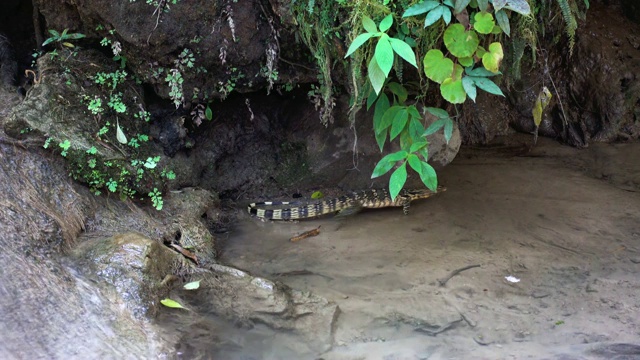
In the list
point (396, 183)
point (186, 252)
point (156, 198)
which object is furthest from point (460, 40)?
point (156, 198)

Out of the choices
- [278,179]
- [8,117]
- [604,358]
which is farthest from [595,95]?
[8,117]

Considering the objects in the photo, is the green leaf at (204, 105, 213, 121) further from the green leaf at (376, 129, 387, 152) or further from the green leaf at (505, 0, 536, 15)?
the green leaf at (505, 0, 536, 15)

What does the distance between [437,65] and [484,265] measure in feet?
6.07

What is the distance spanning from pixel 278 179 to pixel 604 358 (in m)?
3.65

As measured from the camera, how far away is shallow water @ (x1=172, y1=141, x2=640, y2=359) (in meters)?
→ 3.70

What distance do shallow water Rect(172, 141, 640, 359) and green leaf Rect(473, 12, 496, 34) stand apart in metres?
1.97

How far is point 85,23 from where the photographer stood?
479 cm

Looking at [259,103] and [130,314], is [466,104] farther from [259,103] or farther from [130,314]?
[130,314]

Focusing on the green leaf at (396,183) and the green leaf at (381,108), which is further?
the green leaf at (381,108)

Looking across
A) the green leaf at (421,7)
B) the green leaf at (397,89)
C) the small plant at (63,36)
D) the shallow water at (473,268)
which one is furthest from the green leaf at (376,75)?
the small plant at (63,36)

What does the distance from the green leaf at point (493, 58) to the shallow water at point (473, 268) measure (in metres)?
1.74

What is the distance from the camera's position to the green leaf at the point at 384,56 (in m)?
3.31

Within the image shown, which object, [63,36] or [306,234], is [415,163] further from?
[63,36]

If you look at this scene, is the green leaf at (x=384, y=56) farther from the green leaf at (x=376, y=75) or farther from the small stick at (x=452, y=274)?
the small stick at (x=452, y=274)
